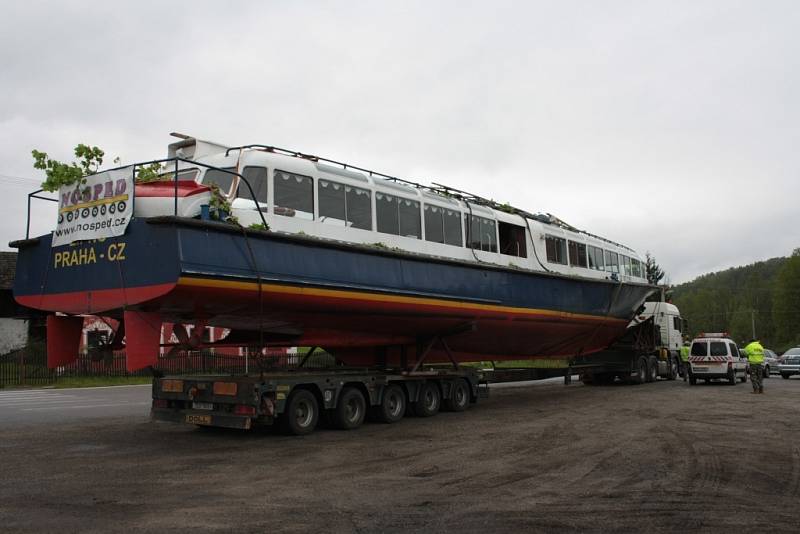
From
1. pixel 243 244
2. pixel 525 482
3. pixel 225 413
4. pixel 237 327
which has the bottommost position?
pixel 525 482

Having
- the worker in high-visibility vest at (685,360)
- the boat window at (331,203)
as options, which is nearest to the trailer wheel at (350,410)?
the boat window at (331,203)

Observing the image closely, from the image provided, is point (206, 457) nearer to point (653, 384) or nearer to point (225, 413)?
point (225, 413)

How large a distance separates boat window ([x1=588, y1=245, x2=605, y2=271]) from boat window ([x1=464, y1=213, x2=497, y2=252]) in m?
4.92

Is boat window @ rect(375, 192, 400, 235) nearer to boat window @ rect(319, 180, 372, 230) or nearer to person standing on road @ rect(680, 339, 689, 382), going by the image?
boat window @ rect(319, 180, 372, 230)

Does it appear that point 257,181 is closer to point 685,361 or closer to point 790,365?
point 685,361

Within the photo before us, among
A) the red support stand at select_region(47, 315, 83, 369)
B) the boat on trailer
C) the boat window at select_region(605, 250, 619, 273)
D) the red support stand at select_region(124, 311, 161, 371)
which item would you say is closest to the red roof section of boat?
the boat on trailer

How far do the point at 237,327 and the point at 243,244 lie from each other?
7.64 ft

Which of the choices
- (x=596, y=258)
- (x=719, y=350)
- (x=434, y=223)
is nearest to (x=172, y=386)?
(x=434, y=223)

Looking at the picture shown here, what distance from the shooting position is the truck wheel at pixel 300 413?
10789 mm

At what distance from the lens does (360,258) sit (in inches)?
444

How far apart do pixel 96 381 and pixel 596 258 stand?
63.1ft

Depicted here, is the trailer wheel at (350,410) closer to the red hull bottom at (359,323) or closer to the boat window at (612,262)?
the red hull bottom at (359,323)

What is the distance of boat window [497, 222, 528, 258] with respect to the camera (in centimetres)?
1537

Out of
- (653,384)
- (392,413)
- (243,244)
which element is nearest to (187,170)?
(243,244)
